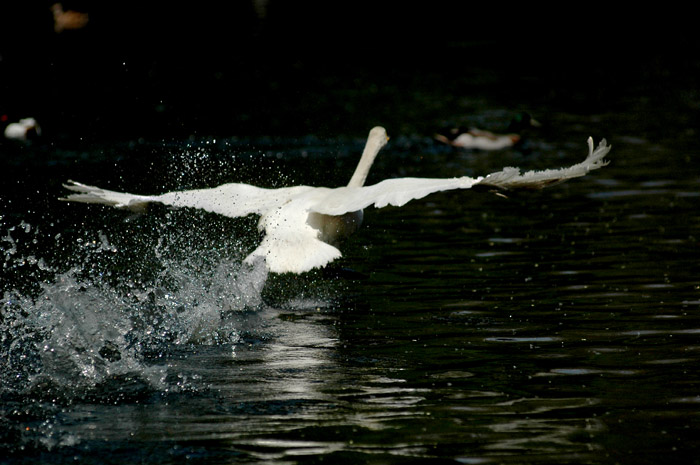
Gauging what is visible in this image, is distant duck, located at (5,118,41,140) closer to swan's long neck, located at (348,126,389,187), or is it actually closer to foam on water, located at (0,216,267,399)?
foam on water, located at (0,216,267,399)

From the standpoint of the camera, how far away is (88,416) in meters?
6.88

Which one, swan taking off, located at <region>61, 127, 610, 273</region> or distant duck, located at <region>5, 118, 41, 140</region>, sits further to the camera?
distant duck, located at <region>5, 118, 41, 140</region>

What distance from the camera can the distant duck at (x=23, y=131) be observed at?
24.1 meters

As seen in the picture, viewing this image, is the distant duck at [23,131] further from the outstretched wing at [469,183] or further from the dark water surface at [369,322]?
the outstretched wing at [469,183]

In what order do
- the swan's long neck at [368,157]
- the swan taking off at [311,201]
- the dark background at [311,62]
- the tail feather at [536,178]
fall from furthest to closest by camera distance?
the dark background at [311,62]
the swan's long neck at [368,157]
the swan taking off at [311,201]
the tail feather at [536,178]

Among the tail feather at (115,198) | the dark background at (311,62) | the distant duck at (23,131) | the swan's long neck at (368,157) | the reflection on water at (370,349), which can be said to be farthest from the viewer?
Result: the dark background at (311,62)

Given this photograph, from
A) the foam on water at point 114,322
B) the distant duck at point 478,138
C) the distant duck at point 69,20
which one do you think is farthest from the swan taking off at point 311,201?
the distant duck at point 478,138

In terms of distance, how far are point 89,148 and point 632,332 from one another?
15.2 meters

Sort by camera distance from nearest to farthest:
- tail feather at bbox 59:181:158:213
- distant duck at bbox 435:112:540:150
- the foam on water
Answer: the foam on water < tail feather at bbox 59:181:158:213 < distant duck at bbox 435:112:540:150

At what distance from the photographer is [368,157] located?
41.0 ft

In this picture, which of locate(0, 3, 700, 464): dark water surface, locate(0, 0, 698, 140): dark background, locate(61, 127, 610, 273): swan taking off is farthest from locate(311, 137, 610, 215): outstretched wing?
locate(0, 0, 698, 140): dark background

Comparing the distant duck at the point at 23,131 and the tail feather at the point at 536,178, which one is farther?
the distant duck at the point at 23,131

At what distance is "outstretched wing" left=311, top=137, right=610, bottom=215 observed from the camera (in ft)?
30.1

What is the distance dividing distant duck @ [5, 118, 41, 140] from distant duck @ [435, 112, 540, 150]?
27.2ft
